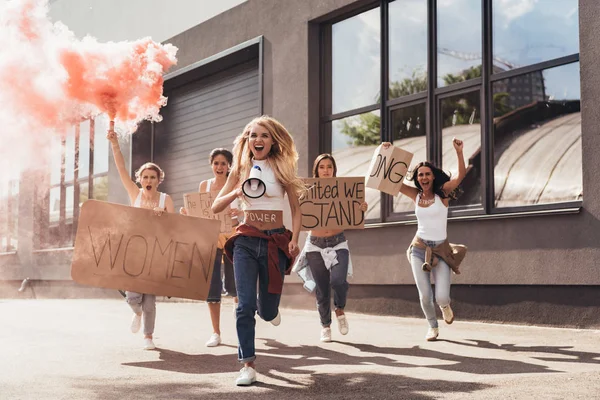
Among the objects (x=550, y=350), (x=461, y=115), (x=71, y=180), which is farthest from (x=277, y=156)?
(x=71, y=180)

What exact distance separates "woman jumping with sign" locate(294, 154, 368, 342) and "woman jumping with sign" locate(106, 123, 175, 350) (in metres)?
1.50

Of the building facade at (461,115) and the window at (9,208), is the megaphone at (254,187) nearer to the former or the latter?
the building facade at (461,115)

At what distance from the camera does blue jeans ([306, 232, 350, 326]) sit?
8.61 meters

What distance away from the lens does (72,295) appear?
22062mm

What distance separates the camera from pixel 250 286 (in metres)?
6.17

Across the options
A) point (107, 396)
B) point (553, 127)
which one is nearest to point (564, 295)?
point (553, 127)

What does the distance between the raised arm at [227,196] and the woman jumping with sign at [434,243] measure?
277cm

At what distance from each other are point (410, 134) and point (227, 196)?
262 inches

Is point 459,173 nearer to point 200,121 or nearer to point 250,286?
point 250,286

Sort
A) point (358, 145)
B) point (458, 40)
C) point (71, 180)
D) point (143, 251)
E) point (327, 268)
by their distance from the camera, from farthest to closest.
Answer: point (71, 180) < point (358, 145) < point (458, 40) < point (327, 268) < point (143, 251)

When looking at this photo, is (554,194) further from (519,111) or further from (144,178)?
(144,178)

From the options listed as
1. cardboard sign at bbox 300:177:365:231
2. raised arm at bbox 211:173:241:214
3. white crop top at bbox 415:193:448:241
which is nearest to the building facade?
white crop top at bbox 415:193:448:241

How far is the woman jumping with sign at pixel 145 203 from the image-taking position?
324 inches

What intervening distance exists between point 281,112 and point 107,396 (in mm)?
9619
